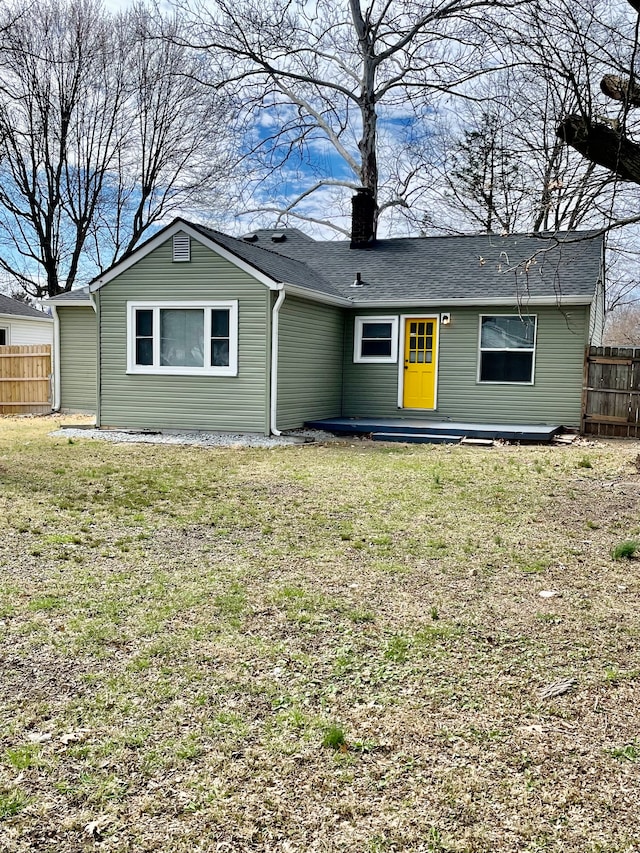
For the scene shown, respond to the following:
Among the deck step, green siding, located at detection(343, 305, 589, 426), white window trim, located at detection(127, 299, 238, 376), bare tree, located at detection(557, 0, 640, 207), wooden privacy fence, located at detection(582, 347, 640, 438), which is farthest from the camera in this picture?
green siding, located at detection(343, 305, 589, 426)

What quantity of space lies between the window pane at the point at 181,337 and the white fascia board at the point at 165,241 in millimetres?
1091

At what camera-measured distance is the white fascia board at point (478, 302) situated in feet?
45.1

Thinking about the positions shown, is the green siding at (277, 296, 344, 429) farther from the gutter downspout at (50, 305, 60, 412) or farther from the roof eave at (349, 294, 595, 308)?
the gutter downspout at (50, 305, 60, 412)

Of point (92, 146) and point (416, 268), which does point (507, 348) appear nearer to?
point (416, 268)

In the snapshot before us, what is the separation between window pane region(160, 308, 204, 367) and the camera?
43.8ft

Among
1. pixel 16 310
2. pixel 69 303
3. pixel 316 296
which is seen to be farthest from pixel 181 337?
pixel 16 310

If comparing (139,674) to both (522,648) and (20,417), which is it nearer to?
(522,648)

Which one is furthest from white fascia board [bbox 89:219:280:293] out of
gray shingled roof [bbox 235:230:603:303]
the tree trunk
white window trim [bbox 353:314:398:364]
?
the tree trunk

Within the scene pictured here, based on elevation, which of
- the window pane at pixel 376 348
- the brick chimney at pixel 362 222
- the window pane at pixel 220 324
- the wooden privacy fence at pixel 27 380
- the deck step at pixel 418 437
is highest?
the brick chimney at pixel 362 222

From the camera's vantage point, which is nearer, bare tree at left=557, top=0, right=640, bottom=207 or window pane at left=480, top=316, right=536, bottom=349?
bare tree at left=557, top=0, right=640, bottom=207

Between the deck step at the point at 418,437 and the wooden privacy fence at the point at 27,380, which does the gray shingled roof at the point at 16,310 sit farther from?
the deck step at the point at 418,437

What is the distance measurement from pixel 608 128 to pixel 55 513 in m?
6.32

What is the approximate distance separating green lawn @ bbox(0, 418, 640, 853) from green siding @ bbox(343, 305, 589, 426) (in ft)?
25.0

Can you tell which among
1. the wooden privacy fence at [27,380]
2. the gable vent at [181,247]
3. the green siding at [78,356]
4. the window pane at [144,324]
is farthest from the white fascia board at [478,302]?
the wooden privacy fence at [27,380]
